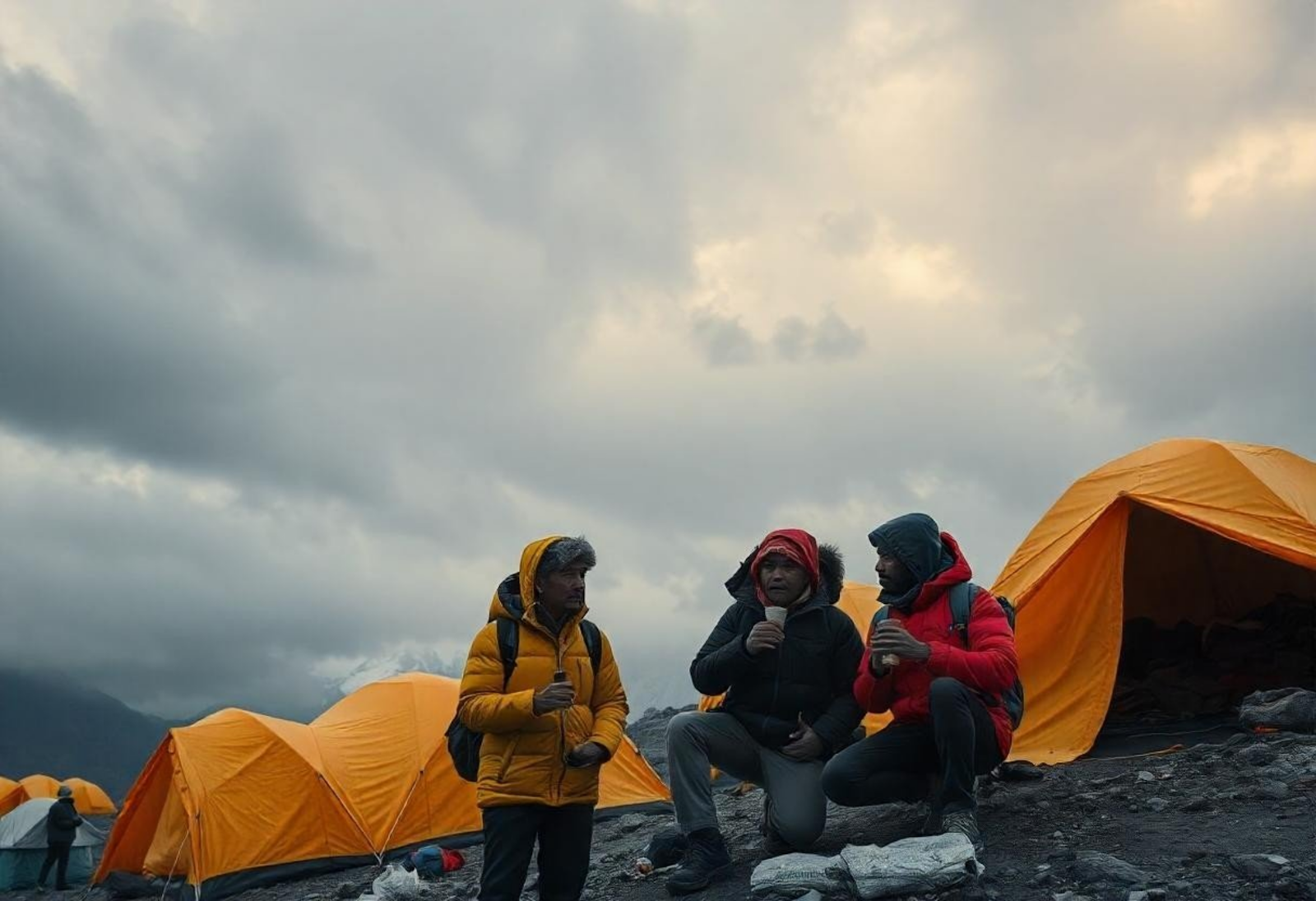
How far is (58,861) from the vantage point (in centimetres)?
1778

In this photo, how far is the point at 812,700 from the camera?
6.23 metres

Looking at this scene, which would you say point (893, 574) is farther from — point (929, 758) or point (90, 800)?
point (90, 800)

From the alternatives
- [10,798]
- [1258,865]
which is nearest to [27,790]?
[10,798]

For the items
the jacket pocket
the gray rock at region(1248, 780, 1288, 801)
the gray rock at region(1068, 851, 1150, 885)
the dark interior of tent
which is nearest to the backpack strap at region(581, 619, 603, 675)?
the jacket pocket

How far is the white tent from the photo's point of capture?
17906 mm

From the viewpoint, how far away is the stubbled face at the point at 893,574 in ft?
20.1

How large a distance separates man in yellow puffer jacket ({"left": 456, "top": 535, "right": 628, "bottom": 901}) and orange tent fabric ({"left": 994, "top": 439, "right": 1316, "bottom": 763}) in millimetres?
5073

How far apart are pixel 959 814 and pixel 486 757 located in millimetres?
2656

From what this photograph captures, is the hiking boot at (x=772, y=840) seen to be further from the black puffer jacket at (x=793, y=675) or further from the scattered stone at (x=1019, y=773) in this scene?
the scattered stone at (x=1019, y=773)

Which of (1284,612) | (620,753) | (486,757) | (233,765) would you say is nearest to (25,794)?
(233,765)

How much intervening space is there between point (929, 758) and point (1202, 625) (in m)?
7.87

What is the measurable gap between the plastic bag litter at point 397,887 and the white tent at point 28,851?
497 inches

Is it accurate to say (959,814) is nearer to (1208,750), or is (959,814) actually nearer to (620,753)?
(1208,750)

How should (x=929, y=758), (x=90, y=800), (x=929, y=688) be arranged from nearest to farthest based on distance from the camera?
(x=929, y=688), (x=929, y=758), (x=90, y=800)
